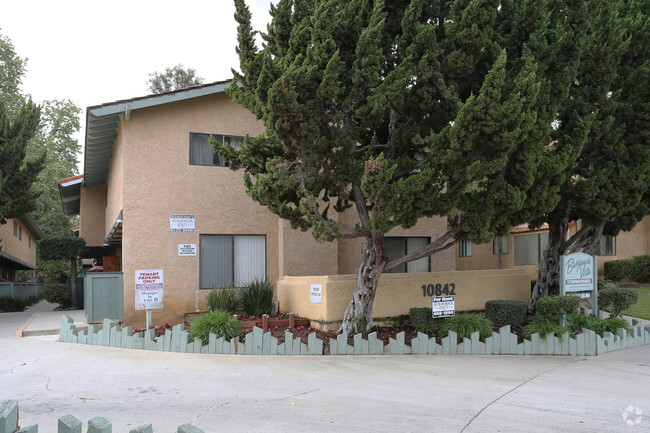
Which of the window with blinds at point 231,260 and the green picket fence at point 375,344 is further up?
the window with blinds at point 231,260

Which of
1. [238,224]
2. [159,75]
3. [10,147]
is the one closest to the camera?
[238,224]

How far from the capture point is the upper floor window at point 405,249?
14.7 m

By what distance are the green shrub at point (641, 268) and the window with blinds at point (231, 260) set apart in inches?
581

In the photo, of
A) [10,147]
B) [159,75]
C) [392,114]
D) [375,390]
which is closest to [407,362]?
[375,390]

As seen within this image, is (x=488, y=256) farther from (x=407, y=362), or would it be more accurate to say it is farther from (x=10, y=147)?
(x=10, y=147)

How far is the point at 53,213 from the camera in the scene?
3497 cm

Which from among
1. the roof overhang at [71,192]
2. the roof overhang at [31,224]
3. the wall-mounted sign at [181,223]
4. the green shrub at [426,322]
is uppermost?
the roof overhang at [71,192]

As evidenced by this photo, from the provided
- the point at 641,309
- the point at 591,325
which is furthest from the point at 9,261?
the point at 641,309

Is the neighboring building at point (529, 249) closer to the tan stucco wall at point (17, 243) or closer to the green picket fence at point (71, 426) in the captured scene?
the tan stucco wall at point (17, 243)

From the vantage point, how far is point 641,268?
19.7 m

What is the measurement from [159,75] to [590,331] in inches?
1195

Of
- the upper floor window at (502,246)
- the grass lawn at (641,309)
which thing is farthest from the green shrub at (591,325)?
the upper floor window at (502,246)

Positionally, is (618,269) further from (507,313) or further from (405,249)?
(507,313)

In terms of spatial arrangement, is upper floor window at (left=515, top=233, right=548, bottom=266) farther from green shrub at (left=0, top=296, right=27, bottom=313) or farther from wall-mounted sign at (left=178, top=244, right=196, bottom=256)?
green shrub at (left=0, top=296, right=27, bottom=313)
